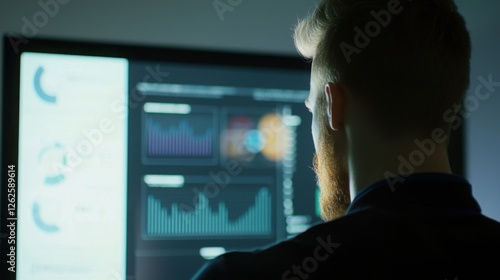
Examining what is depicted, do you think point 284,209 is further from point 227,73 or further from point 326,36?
point 326,36

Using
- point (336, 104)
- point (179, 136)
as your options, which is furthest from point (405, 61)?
point (179, 136)

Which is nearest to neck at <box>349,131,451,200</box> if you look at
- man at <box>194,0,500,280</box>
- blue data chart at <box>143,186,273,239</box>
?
man at <box>194,0,500,280</box>

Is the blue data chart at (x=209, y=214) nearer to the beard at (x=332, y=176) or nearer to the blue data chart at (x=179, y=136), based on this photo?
the blue data chart at (x=179, y=136)

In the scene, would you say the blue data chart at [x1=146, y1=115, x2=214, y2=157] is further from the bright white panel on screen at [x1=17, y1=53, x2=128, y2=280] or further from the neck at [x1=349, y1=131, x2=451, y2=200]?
the neck at [x1=349, y1=131, x2=451, y2=200]

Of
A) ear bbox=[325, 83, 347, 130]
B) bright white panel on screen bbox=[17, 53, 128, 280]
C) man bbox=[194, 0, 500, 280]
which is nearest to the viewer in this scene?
man bbox=[194, 0, 500, 280]

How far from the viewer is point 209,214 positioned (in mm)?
991

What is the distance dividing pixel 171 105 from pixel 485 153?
2.53 feet

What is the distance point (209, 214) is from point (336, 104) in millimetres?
389

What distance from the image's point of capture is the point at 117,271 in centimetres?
94

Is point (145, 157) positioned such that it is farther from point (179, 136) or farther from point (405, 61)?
point (405, 61)

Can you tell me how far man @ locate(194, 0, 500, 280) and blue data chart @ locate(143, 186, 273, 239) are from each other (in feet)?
0.88

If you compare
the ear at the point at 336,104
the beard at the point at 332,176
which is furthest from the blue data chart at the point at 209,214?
the ear at the point at 336,104

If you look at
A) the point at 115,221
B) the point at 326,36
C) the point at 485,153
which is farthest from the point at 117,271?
the point at 485,153

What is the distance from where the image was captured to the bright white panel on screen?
90 cm
